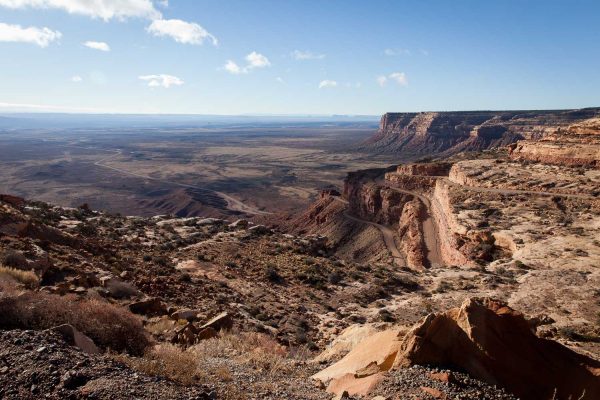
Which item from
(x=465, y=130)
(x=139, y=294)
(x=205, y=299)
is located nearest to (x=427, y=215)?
(x=205, y=299)

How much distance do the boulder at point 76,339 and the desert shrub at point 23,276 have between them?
589cm

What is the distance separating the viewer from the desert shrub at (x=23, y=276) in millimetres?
12539

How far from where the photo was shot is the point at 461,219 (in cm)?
3631

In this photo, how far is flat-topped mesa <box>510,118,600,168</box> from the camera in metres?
41.6

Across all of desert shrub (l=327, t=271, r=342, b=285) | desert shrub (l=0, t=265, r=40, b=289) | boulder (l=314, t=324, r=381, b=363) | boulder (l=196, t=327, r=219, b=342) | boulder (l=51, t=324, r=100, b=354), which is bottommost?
desert shrub (l=327, t=271, r=342, b=285)

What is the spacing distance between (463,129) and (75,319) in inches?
6682

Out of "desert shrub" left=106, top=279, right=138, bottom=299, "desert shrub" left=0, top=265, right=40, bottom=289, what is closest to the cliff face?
"desert shrub" left=106, top=279, right=138, bottom=299

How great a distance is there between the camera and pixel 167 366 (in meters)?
7.72

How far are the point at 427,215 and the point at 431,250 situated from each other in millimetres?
7797

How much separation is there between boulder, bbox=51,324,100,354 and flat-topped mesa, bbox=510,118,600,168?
46878 mm

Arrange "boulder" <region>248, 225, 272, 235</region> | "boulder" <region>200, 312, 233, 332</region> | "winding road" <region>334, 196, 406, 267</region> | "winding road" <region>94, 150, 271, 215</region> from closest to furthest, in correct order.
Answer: "boulder" <region>200, 312, 233, 332</region> < "boulder" <region>248, 225, 272, 235</region> < "winding road" <region>334, 196, 406, 267</region> < "winding road" <region>94, 150, 271, 215</region>

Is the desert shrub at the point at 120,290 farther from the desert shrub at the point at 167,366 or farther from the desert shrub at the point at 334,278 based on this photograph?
the desert shrub at the point at 334,278

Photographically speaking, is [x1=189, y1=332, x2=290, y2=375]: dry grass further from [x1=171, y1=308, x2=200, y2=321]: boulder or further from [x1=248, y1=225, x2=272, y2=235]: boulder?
[x1=248, y1=225, x2=272, y2=235]: boulder

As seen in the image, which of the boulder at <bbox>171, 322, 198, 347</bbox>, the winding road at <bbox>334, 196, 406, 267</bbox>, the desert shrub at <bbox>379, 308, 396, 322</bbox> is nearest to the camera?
the boulder at <bbox>171, 322, 198, 347</bbox>
